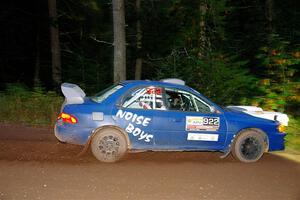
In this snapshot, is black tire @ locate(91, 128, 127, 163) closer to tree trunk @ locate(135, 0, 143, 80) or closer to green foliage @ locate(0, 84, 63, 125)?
green foliage @ locate(0, 84, 63, 125)

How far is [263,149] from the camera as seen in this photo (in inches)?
412

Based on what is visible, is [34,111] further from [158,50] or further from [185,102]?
[158,50]

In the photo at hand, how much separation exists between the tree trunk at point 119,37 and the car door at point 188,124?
6189 millimetres

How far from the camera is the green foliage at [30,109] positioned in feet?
46.6

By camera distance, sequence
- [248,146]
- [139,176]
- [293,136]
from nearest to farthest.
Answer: [139,176] → [248,146] → [293,136]

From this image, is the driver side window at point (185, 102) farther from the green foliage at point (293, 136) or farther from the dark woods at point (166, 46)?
the dark woods at point (166, 46)

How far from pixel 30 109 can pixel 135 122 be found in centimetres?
572

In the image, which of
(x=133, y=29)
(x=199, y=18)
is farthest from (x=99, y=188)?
(x=133, y=29)

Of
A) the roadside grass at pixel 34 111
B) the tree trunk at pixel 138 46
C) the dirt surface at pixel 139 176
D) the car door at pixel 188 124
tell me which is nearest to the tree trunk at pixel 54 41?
the tree trunk at pixel 138 46

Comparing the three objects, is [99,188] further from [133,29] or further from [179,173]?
[133,29]

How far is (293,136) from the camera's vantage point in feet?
44.5

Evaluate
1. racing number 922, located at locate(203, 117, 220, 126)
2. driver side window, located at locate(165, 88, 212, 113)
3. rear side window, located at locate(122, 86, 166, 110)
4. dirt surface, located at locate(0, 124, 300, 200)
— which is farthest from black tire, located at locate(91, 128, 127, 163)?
racing number 922, located at locate(203, 117, 220, 126)

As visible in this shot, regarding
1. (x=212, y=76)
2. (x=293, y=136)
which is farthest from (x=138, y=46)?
(x=293, y=136)

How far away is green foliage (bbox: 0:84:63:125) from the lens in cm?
1420
